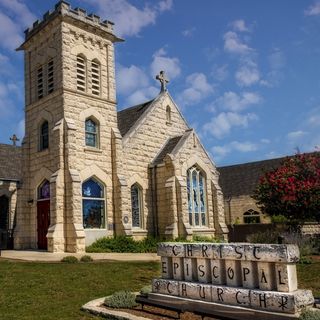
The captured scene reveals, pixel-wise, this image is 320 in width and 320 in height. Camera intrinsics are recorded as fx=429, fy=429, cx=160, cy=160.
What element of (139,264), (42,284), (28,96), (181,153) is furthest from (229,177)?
(42,284)

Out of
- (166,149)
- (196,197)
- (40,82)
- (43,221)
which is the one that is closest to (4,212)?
(43,221)

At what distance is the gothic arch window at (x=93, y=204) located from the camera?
68.4 ft

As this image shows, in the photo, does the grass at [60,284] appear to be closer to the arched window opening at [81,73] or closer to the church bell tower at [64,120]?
the church bell tower at [64,120]

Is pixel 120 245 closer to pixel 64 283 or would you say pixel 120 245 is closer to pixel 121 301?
pixel 64 283

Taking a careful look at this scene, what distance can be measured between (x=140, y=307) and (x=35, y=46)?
62.2 ft

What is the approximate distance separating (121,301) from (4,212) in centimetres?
2063

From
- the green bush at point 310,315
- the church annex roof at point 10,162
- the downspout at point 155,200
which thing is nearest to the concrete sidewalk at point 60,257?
the downspout at point 155,200

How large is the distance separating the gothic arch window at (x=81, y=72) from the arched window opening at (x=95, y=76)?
57 centimetres

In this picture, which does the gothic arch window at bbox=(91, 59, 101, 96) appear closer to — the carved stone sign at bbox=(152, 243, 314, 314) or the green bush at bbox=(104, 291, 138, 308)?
the carved stone sign at bbox=(152, 243, 314, 314)

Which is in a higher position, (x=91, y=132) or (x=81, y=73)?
(x=81, y=73)

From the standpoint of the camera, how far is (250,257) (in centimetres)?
720

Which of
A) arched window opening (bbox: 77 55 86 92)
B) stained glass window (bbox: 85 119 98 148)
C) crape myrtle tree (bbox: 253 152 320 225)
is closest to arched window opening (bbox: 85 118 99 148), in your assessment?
stained glass window (bbox: 85 119 98 148)

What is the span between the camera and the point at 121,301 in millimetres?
8422

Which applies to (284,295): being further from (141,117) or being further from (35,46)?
(35,46)
